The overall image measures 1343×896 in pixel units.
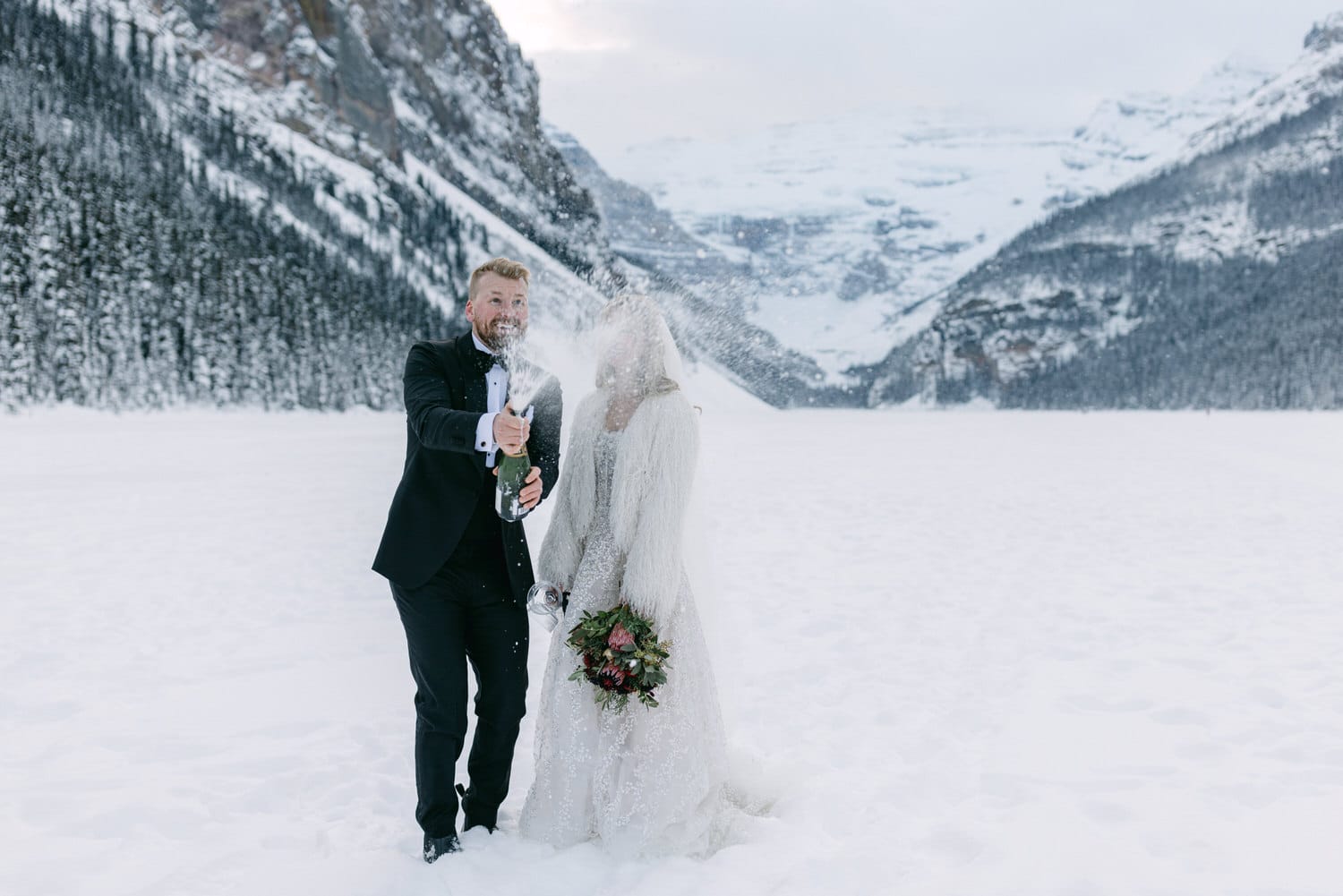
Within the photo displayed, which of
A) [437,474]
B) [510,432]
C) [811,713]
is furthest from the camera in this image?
[811,713]

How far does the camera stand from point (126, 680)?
6555 mm

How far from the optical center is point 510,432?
327cm

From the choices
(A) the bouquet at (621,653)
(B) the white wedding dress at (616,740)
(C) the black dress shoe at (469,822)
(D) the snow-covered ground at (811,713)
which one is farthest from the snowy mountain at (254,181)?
(D) the snow-covered ground at (811,713)

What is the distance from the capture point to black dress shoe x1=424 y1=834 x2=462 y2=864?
150 inches

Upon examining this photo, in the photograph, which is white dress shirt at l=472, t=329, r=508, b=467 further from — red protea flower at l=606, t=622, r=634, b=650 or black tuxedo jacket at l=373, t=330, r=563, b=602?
red protea flower at l=606, t=622, r=634, b=650

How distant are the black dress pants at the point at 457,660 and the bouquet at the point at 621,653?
0.35 metres

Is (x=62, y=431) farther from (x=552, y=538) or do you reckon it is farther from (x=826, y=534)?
(x=552, y=538)

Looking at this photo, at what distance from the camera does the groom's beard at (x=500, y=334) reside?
3.72 meters

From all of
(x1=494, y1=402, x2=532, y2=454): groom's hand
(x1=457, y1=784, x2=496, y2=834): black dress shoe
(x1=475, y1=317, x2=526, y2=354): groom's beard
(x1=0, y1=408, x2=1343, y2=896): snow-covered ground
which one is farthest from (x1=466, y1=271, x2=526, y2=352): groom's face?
(x1=457, y1=784, x2=496, y2=834): black dress shoe

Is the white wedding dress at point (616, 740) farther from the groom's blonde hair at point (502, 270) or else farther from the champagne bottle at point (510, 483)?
the groom's blonde hair at point (502, 270)

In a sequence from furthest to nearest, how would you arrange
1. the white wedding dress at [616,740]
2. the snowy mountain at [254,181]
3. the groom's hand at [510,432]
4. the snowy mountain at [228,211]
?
1. the snowy mountain at [254,181]
2. the snowy mountain at [228,211]
3. the white wedding dress at [616,740]
4. the groom's hand at [510,432]

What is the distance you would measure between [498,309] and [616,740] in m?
1.82

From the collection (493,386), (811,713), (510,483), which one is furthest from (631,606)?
(811,713)

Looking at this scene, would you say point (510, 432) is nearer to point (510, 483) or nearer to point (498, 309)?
point (510, 483)
